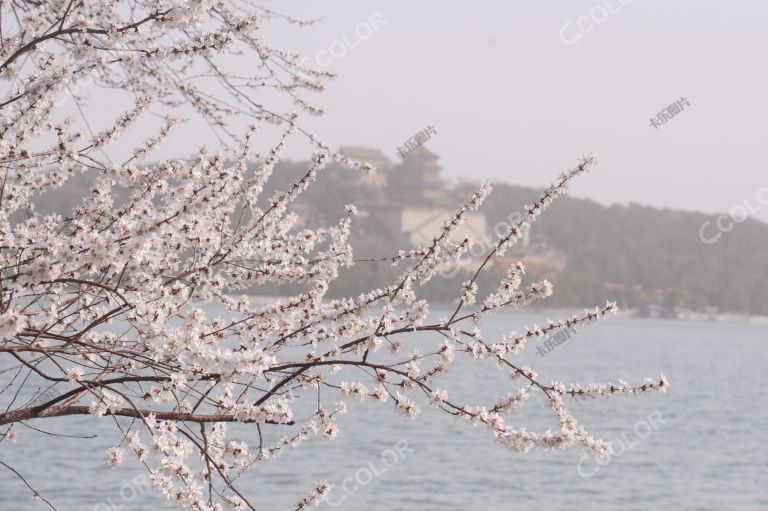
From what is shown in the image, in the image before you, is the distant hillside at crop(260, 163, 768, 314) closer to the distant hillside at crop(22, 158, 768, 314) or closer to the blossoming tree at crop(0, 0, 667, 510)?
the distant hillside at crop(22, 158, 768, 314)

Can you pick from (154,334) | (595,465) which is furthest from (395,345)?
(595,465)

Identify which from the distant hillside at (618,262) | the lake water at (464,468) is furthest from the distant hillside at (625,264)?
the lake water at (464,468)

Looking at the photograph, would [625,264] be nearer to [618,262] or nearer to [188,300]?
[618,262]

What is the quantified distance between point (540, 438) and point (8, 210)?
2.51m

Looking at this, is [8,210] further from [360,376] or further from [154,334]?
[360,376]

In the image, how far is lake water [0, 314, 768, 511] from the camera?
16797 millimetres

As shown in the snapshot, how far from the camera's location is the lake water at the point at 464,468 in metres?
16.8

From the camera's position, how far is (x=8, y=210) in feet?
14.7

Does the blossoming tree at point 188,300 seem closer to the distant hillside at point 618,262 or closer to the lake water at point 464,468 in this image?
the lake water at point 464,468

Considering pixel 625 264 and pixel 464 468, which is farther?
pixel 625 264

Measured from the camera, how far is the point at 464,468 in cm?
2041

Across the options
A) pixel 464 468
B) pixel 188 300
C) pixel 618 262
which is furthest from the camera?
pixel 618 262

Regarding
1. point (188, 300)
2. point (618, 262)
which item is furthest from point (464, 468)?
point (618, 262)

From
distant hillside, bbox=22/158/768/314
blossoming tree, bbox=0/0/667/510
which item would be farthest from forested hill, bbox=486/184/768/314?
blossoming tree, bbox=0/0/667/510
